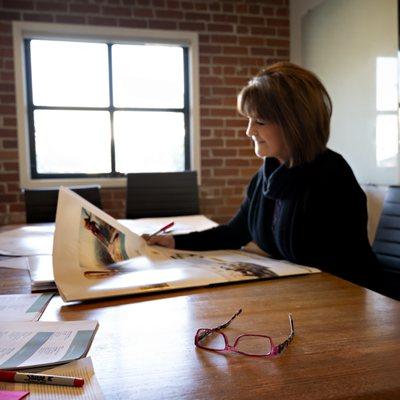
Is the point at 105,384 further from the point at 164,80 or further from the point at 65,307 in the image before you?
the point at 164,80

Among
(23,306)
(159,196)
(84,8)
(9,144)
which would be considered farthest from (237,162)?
(23,306)

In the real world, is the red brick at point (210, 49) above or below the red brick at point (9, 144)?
above

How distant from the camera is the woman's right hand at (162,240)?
4.01ft

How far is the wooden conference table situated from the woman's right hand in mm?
429

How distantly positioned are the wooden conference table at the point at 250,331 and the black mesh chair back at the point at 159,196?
1.71 metres

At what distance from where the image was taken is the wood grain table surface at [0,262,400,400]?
16.8 inches

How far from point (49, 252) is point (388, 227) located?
3.55 feet

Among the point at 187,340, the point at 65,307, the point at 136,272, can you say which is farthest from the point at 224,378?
the point at 136,272

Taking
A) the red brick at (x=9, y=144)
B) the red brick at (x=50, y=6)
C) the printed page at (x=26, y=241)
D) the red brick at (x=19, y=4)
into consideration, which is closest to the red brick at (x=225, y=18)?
the red brick at (x=50, y=6)

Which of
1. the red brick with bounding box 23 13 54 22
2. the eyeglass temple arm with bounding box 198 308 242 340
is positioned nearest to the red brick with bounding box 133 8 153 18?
the red brick with bounding box 23 13 54 22

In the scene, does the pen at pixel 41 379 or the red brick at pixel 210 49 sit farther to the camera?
the red brick at pixel 210 49

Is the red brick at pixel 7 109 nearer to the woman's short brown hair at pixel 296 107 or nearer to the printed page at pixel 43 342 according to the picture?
the woman's short brown hair at pixel 296 107

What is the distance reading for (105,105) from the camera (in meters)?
3.17

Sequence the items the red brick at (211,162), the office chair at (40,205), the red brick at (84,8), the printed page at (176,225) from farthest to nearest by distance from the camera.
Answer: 1. the red brick at (211,162)
2. the red brick at (84,8)
3. the office chair at (40,205)
4. the printed page at (176,225)
